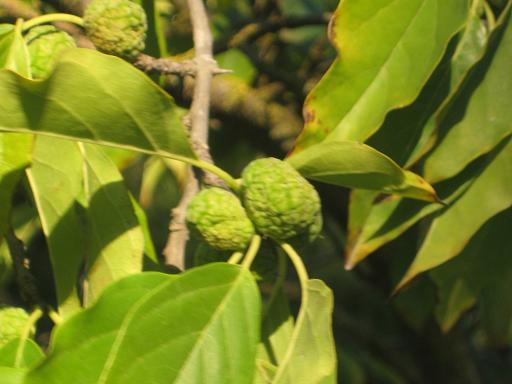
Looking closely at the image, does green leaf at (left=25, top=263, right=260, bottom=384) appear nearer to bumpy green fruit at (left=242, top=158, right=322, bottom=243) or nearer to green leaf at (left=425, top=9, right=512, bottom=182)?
bumpy green fruit at (left=242, top=158, right=322, bottom=243)

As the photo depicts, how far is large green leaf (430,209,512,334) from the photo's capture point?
4.71ft

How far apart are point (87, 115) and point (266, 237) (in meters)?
0.25

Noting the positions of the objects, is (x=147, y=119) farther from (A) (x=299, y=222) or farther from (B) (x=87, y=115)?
(A) (x=299, y=222)

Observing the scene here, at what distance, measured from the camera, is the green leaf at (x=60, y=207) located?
1.07 m

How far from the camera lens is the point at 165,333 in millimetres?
891

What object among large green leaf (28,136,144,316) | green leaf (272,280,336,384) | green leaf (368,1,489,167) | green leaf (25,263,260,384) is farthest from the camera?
green leaf (368,1,489,167)

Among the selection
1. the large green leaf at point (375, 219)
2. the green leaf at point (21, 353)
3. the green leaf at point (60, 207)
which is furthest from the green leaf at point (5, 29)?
the large green leaf at point (375, 219)

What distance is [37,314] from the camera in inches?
41.9

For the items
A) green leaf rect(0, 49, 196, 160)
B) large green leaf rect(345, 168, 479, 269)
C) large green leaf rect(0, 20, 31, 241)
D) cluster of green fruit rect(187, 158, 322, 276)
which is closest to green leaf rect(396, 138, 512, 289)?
large green leaf rect(345, 168, 479, 269)

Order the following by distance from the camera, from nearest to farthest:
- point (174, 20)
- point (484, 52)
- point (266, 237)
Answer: point (266, 237) → point (484, 52) → point (174, 20)

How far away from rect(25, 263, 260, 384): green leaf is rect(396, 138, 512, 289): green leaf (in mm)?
355

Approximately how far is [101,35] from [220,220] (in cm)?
28

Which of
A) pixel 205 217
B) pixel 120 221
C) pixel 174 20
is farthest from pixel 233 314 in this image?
pixel 174 20

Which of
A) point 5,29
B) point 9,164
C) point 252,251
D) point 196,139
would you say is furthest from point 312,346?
point 5,29
